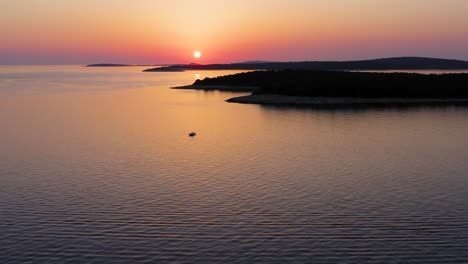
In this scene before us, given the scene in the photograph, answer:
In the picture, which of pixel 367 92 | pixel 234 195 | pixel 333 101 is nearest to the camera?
pixel 234 195

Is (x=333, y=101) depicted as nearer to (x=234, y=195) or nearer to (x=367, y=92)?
(x=367, y=92)

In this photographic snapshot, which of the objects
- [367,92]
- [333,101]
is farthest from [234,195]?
[367,92]

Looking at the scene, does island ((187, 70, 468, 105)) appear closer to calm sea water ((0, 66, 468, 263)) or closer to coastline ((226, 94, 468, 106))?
coastline ((226, 94, 468, 106))

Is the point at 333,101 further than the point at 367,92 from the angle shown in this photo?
No

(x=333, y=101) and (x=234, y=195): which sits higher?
(x=234, y=195)

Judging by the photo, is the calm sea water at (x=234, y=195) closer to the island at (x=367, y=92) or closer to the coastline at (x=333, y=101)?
the coastline at (x=333, y=101)

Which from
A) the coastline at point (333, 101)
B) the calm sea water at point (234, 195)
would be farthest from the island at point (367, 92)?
the calm sea water at point (234, 195)

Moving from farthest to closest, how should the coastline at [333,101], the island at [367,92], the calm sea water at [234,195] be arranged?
1. the island at [367,92]
2. the coastline at [333,101]
3. the calm sea water at [234,195]

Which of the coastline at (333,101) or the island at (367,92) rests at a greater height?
the island at (367,92)
